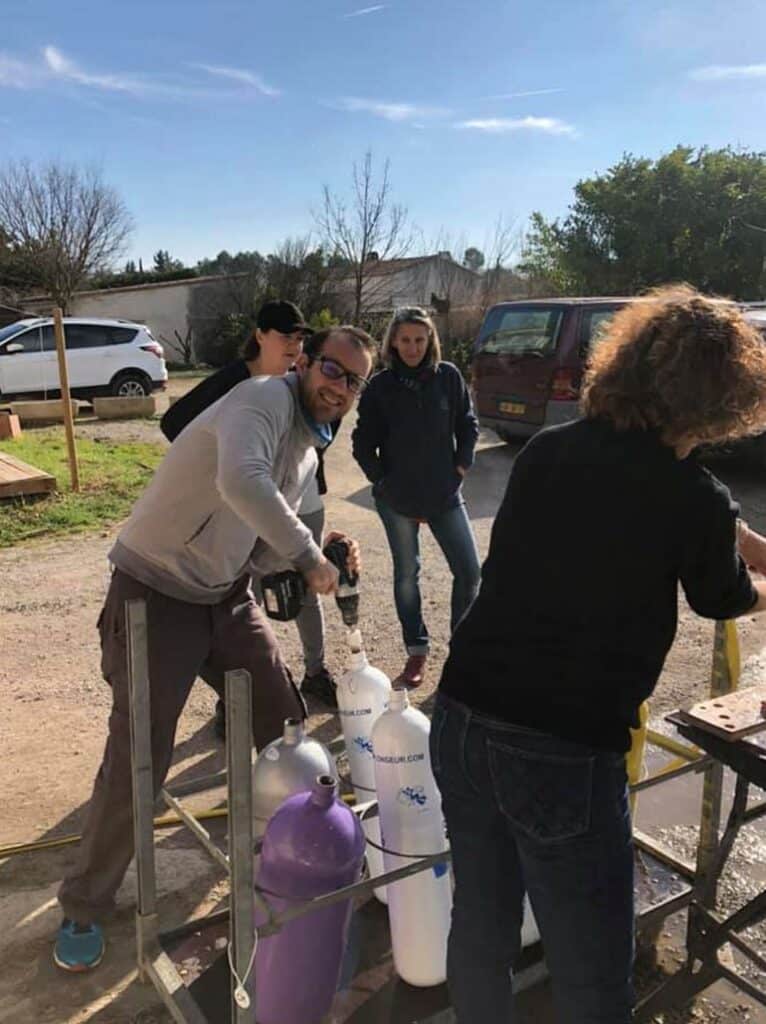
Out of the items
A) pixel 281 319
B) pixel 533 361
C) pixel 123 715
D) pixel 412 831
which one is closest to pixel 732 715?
pixel 412 831

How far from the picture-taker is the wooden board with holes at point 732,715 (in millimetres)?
1859

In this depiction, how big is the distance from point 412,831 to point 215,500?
3.36 feet

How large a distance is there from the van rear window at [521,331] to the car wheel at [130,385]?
717 centimetres

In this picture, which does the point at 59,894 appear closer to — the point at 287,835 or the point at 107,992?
the point at 107,992

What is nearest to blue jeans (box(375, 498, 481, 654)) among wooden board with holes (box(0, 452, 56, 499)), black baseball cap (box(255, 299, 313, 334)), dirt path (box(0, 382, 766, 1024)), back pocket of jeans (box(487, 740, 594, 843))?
dirt path (box(0, 382, 766, 1024))

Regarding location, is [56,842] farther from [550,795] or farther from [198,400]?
[550,795]

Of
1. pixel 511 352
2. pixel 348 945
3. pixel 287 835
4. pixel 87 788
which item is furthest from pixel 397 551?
pixel 511 352

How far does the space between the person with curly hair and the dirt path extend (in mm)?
1182

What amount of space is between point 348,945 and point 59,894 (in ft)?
2.74

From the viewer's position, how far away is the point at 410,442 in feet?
13.3

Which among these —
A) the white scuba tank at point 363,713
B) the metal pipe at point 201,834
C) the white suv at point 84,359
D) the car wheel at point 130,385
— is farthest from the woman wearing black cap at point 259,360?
the car wheel at point 130,385

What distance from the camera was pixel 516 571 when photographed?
153cm

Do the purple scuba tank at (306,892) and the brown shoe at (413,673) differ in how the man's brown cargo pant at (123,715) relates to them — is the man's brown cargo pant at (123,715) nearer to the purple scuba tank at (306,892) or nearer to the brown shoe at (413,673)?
the purple scuba tank at (306,892)

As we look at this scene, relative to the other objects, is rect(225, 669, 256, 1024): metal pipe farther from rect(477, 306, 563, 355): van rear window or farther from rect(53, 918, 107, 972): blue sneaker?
rect(477, 306, 563, 355): van rear window
